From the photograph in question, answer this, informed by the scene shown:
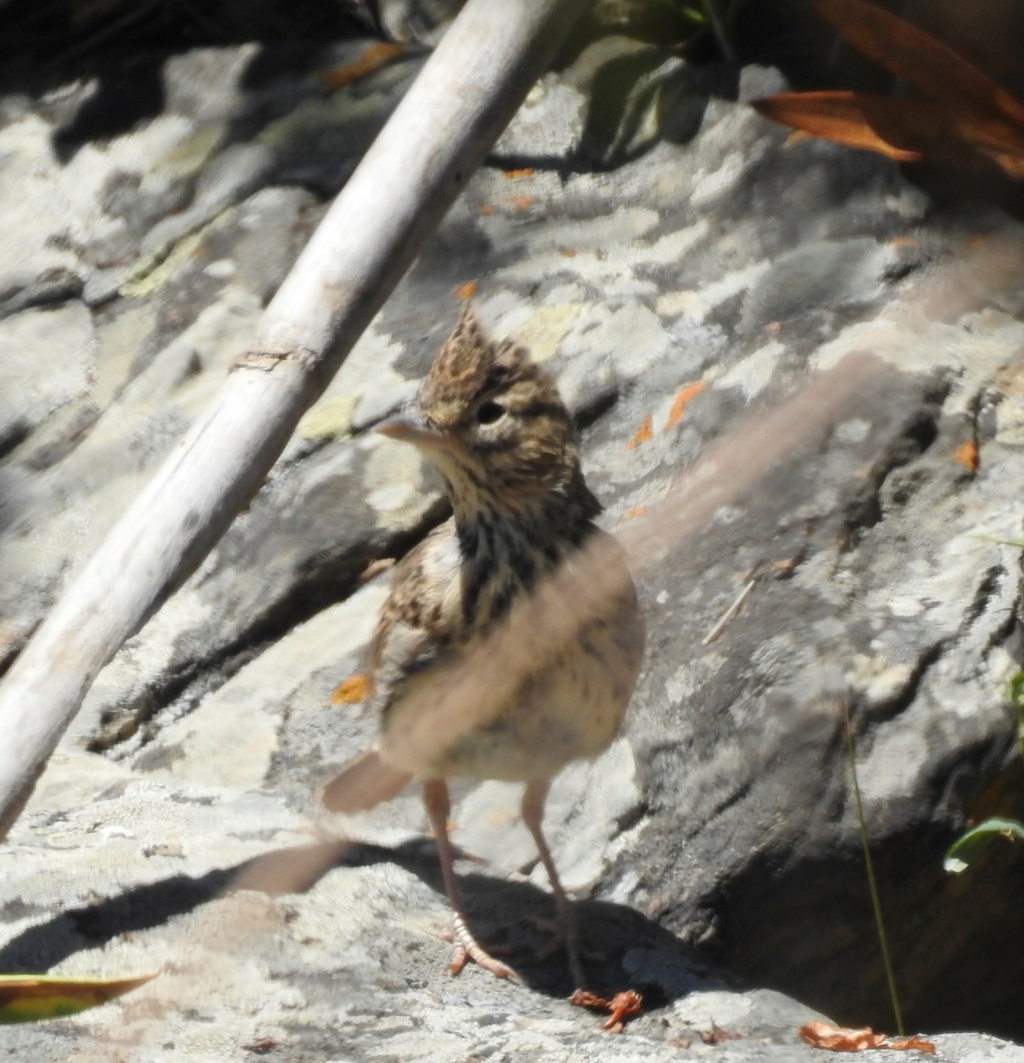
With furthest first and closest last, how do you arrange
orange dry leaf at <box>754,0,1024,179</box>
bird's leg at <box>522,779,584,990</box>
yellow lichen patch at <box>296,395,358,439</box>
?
yellow lichen patch at <box>296,395,358,439</box> → orange dry leaf at <box>754,0,1024,179</box> → bird's leg at <box>522,779,584,990</box>

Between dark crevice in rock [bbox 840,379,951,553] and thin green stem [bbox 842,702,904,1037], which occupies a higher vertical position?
dark crevice in rock [bbox 840,379,951,553]

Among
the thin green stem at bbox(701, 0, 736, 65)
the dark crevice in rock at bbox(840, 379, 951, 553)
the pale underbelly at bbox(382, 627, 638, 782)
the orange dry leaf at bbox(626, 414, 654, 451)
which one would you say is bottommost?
the dark crevice in rock at bbox(840, 379, 951, 553)

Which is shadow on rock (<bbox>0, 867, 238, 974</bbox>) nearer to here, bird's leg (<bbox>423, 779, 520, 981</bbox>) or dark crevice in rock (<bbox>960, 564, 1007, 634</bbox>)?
bird's leg (<bbox>423, 779, 520, 981</bbox>)

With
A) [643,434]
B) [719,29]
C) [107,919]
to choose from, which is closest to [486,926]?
[107,919]

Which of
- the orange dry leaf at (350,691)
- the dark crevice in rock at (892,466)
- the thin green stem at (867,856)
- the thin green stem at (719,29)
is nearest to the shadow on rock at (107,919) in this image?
the orange dry leaf at (350,691)

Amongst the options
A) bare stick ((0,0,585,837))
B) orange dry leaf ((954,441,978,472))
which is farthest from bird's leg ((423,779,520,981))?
orange dry leaf ((954,441,978,472))

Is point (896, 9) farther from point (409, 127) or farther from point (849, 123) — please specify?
point (409, 127)

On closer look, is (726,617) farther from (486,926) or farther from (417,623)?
(486,926)

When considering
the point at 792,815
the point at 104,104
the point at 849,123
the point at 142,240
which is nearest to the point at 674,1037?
the point at 792,815
